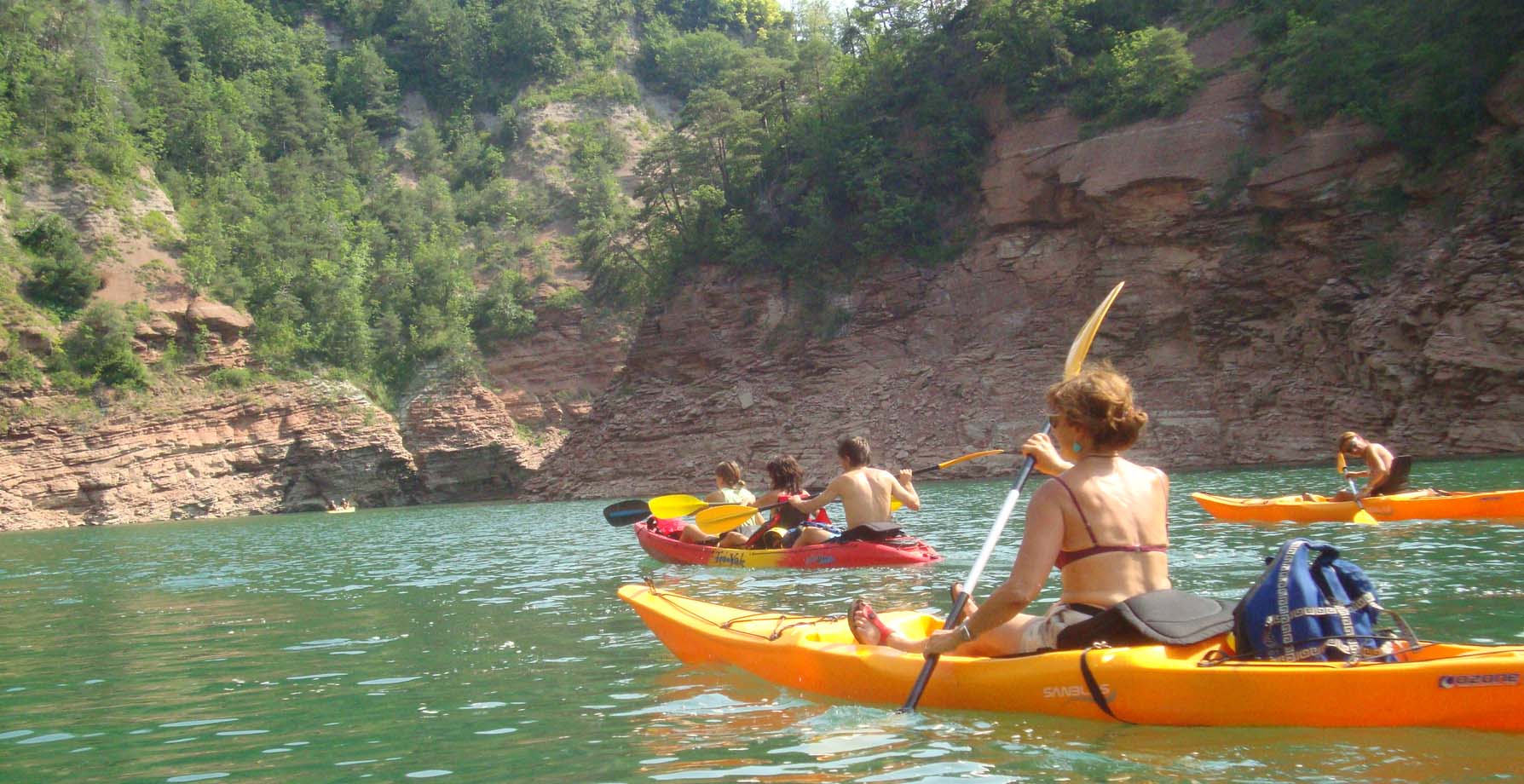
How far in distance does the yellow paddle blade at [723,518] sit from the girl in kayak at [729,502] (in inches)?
3.5

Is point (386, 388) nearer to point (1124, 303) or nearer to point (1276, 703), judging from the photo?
point (1124, 303)

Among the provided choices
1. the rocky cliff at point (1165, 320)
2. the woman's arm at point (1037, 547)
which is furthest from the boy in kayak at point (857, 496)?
the rocky cliff at point (1165, 320)

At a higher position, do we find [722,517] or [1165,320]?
[1165,320]

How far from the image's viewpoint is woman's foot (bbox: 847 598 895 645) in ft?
17.6

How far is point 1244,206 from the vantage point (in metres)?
28.6

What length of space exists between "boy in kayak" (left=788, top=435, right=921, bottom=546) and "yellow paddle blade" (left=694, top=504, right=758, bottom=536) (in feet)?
4.50

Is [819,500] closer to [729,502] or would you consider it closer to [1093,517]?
[729,502]

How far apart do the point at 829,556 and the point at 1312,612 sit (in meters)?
6.79

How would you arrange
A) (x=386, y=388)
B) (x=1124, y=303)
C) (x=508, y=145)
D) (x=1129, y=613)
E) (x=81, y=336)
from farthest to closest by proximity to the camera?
(x=508, y=145) < (x=386, y=388) < (x=81, y=336) < (x=1124, y=303) < (x=1129, y=613)

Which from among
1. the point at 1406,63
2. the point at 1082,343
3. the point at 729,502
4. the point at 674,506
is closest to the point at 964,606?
the point at 1082,343

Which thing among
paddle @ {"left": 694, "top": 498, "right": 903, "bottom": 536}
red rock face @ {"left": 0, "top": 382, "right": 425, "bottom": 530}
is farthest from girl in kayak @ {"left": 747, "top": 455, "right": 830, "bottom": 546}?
red rock face @ {"left": 0, "top": 382, "right": 425, "bottom": 530}

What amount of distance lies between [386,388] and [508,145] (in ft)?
78.1

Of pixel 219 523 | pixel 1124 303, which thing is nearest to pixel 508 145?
pixel 219 523

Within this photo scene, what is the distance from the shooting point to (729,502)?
13.2 m
